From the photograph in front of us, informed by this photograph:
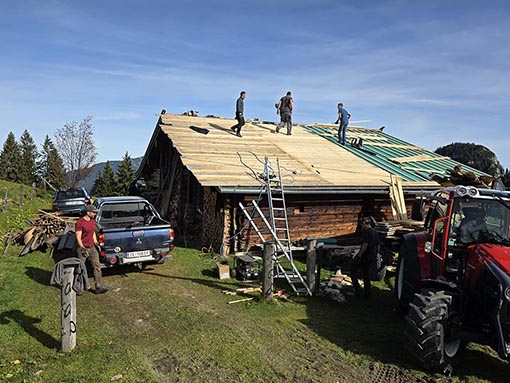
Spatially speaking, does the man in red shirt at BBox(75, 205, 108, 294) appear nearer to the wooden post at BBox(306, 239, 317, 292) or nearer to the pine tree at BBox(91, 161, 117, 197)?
the wooden post at BBox(306, 239, 317, 292)

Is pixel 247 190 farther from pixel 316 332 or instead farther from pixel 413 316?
pixel 413 316

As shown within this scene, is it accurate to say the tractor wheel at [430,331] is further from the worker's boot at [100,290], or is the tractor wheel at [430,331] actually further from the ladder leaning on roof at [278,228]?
the worker's boot at [100,290]

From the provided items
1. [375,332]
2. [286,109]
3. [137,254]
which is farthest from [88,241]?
[286,109]

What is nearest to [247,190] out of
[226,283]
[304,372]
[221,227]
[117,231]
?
[221,227]

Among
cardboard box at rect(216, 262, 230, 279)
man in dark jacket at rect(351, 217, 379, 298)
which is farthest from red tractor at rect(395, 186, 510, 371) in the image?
cardboard box at rect(216, 262, 230, 279)

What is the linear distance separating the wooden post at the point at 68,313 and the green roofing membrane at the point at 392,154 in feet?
46.1

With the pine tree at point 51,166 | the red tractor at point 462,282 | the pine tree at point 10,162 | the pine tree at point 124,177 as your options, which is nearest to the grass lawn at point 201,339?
the red tractor at point 462,282

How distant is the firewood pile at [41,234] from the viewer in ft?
Answer: 41.4

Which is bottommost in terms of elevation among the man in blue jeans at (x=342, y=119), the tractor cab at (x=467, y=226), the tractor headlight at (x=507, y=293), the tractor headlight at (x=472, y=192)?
the tractor headlight at (x=507, y=293)

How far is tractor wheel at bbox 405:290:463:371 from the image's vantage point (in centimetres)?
537

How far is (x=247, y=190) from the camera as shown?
40.2ft

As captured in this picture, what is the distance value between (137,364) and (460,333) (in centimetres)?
463

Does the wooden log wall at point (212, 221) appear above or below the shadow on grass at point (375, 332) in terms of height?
above

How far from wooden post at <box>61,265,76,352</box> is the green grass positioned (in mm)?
163
